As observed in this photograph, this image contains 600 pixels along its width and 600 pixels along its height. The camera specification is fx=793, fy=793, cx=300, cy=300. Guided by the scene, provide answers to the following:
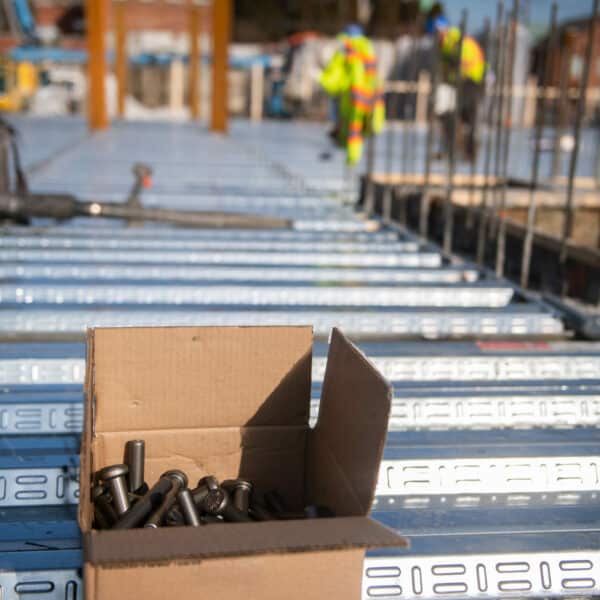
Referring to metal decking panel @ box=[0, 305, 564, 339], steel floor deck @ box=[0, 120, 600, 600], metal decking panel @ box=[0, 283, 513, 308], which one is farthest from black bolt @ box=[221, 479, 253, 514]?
metal decking panel @ box=[0, 283, 513, 308]

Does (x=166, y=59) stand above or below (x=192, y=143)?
above

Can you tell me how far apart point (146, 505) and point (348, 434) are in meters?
0.45

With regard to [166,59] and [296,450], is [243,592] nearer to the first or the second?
[296,450]

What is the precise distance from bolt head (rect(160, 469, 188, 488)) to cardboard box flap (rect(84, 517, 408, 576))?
521 millimetres

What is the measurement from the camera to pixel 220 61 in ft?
44.6

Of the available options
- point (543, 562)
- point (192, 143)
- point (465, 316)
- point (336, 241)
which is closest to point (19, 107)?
point (192, 143)

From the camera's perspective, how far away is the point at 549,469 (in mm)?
2207

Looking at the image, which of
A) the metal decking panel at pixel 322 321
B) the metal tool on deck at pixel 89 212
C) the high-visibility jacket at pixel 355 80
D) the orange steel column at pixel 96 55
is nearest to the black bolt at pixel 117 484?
the metal decking panel at pixel 322 321

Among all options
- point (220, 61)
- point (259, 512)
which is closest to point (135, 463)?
point (259, 512)

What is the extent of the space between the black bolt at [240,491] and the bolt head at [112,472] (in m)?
0.26

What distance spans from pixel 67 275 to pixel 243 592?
2.67 metres

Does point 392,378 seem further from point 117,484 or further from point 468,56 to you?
point 468,56

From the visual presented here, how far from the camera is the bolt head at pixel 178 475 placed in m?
1.81

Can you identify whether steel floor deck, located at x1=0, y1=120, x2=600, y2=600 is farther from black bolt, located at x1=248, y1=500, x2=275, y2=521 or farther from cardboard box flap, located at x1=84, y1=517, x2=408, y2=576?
cardboard box flap, located at x1=84, y1=517, x2=408, y2=576
